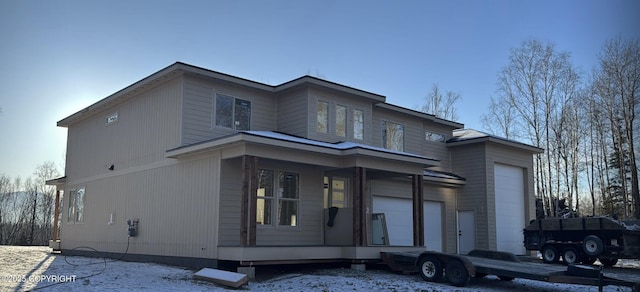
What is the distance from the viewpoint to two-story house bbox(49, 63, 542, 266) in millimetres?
14773

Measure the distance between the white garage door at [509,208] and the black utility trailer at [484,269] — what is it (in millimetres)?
8364

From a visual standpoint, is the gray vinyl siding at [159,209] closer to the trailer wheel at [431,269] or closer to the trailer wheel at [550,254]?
the trailer wheel at [431,269]

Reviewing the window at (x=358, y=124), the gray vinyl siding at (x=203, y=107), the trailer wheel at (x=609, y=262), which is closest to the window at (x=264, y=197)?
the gray vinyl siding at (x=203, y=107)

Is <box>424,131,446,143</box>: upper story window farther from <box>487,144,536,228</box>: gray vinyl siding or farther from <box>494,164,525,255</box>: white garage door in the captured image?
<box>494,164,525,255</box>: white garage door

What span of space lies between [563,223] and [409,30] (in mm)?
9393

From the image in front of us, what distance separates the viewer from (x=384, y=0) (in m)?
13.5

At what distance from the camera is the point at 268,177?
636 inches

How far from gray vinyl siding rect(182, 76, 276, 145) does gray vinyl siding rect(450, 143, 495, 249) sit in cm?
969

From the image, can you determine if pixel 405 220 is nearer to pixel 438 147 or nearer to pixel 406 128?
pixel 406 128

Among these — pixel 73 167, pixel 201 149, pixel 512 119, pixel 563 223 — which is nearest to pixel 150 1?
pixel 201 149

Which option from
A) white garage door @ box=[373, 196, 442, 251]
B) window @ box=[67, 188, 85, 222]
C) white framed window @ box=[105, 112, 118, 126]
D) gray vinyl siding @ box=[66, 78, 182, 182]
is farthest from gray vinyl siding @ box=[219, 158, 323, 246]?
window @ box=[67, 188, 85, 222]

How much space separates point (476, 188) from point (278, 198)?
974 centimetres

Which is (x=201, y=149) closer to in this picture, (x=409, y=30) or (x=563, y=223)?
(x=409, y=30)

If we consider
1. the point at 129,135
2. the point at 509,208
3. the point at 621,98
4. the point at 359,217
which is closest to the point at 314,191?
the point at 359,217
